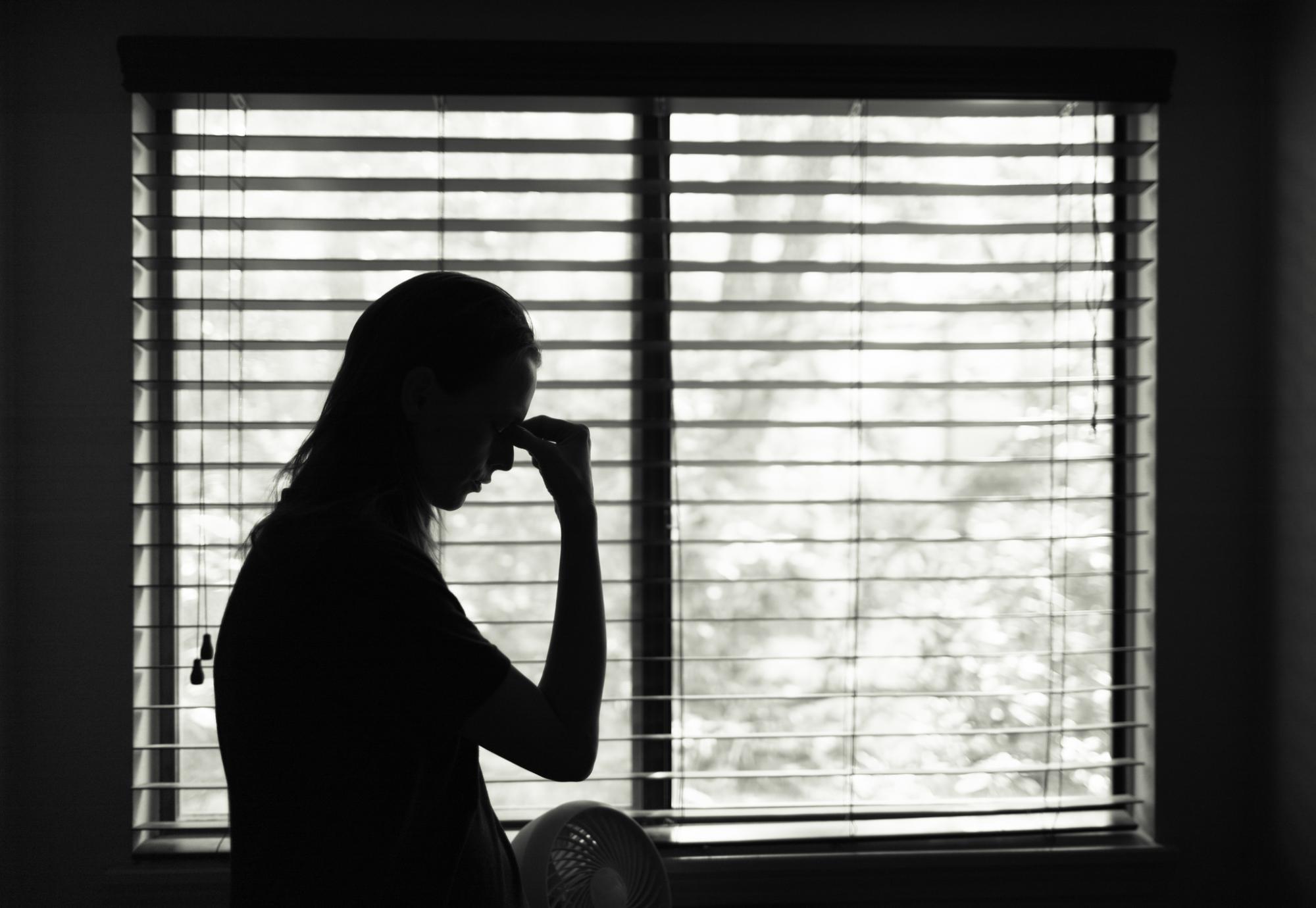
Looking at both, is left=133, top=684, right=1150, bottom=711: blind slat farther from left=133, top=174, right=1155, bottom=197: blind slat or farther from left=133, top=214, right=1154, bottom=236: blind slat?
left=133, top=174, right=1155, bottom=197: blind slat

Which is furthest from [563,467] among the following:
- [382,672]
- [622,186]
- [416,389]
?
[622,186]

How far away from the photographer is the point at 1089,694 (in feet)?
5.56

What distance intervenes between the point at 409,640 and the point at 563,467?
0.88 feet

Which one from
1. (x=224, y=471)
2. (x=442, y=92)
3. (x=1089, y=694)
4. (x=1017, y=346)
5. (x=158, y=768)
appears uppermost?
(x=442, y=92)

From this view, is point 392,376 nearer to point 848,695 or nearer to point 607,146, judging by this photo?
point 607,146

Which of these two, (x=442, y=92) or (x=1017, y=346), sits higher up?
(x=442, y=92)

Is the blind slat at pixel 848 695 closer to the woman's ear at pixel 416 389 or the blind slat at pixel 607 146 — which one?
the woman's ear at pixel 416 389

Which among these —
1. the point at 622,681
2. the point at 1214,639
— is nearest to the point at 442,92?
the point at 622,681

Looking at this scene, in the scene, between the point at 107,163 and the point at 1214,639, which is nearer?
the point at 107,163

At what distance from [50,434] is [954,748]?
1.70m

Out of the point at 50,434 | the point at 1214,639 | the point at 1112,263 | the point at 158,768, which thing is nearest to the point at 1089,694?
the point at 1214,639

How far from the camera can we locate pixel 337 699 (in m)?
0.78

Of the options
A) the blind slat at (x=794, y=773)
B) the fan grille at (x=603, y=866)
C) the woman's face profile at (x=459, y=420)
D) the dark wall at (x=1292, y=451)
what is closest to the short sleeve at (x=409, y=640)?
the woman's face profile at (x=459, y=420)

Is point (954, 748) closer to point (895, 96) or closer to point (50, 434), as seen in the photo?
point (895, 96)
